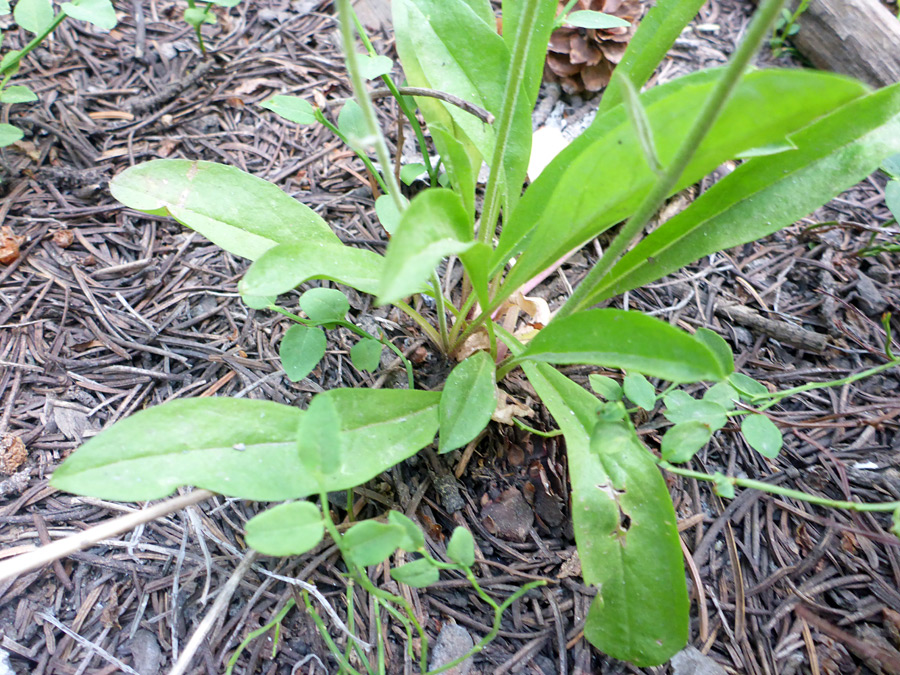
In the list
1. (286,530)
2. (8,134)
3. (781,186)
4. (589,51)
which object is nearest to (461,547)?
(286,530)

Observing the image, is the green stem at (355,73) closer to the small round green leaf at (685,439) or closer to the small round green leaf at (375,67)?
the small round green leaf at (375,67)

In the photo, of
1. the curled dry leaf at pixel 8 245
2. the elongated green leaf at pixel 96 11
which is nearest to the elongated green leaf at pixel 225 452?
the curled dry leaf at pixel 8 245

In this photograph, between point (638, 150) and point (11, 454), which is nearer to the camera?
point (638, 150)

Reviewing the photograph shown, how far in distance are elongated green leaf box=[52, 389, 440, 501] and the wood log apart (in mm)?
1905

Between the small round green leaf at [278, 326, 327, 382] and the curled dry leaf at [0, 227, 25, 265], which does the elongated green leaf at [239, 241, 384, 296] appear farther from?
the curled dry leaf at [0, 227, 25, 265]

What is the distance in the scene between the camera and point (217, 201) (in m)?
1.07

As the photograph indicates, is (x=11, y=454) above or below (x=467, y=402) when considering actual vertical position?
below

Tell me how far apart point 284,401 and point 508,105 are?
0.75 meters

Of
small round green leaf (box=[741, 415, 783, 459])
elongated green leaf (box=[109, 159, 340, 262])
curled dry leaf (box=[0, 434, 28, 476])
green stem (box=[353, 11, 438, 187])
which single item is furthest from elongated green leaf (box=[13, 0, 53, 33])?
small round green leaf (box=[741, 415, 783, 459])

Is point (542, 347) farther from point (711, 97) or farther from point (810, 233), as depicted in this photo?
point (810, 233)

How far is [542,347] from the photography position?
97cm

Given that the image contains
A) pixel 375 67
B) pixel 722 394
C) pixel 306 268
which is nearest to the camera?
pixel 306 268

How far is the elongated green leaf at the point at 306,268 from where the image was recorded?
0.85 m

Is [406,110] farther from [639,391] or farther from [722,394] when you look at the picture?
[722,394]
